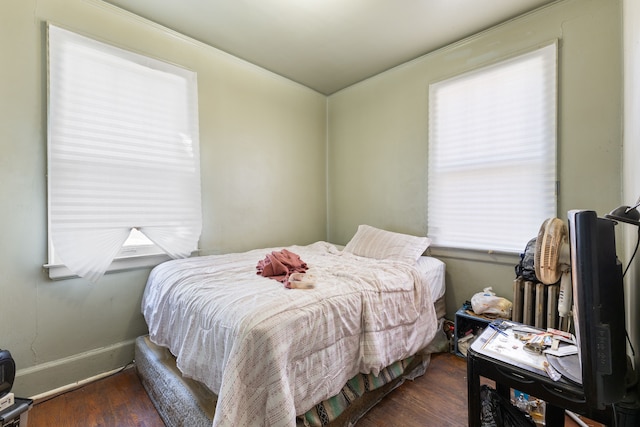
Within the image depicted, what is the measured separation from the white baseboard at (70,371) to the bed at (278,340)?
0.84ft

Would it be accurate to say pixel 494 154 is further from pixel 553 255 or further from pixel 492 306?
pixel 492 306

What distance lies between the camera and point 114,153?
2.06 m

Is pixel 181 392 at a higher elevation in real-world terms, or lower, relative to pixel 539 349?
lower

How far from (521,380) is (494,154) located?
187 cm

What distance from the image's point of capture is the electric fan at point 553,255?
1527mm

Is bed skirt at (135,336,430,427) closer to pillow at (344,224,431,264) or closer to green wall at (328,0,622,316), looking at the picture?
pillow at (344,224,431,264)

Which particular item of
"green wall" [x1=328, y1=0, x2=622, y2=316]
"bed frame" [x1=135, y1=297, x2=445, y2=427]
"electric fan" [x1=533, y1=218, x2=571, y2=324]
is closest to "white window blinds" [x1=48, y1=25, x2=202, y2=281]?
"bed frame" [x1=135, y1=297, x2=445, y2=427]

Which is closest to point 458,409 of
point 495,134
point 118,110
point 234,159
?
point 495,134

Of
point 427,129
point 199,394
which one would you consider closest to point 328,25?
point 427,129

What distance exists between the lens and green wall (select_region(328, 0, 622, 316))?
187cm

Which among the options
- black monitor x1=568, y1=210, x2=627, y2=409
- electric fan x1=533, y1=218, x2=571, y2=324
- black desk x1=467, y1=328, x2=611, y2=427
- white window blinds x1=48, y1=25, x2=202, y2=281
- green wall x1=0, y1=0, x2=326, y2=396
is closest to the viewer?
black monitor x1=568, y1=210, x2=627, y2=409

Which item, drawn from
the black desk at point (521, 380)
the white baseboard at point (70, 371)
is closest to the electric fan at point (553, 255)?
the black desk at point (521, 380)

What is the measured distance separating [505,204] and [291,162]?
7.26 ft

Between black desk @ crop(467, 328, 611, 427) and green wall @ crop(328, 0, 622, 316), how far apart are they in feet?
4.30
